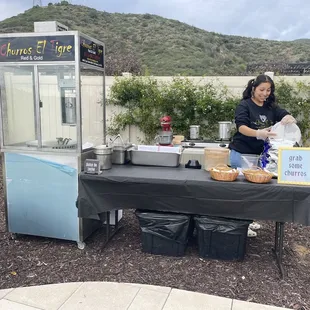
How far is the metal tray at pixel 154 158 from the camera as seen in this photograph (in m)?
2.82

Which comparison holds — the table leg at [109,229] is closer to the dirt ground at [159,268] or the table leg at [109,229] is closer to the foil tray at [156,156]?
the dirt ground at [159,268]

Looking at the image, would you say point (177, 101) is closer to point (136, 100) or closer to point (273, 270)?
point (136, 100)

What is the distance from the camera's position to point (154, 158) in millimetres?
2855

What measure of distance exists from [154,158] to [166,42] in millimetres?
15751

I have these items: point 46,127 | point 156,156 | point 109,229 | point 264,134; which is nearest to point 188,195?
point 156,156

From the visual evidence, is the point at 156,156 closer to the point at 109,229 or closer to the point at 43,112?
the point at 109,229

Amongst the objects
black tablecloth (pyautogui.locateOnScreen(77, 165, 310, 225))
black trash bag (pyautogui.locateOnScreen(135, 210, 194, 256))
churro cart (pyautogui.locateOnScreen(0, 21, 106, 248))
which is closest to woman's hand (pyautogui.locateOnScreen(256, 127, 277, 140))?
black tablecloth (pyautogui.locateOnScreen(77, 165, 310, 225))

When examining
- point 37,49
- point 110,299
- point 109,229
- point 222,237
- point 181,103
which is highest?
point 37,49

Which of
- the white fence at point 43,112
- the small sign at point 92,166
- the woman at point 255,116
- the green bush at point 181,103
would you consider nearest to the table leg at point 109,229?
the small sign at point 92,166

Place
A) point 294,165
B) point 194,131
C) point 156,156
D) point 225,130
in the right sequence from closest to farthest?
1. point 294,165
2. point 156,156
3. point 225,130
4. point 194,131

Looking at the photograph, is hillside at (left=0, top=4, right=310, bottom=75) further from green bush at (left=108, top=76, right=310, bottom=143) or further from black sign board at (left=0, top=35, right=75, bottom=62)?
black sign board at (left=0, top=35, right=75, bottom=62)

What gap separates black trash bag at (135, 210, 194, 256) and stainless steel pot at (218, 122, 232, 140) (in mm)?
2549

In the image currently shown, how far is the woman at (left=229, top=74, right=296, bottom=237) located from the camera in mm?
2531

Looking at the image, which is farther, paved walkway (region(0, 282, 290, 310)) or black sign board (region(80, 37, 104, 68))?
black sign board (region(80, 37, 104, 68))
